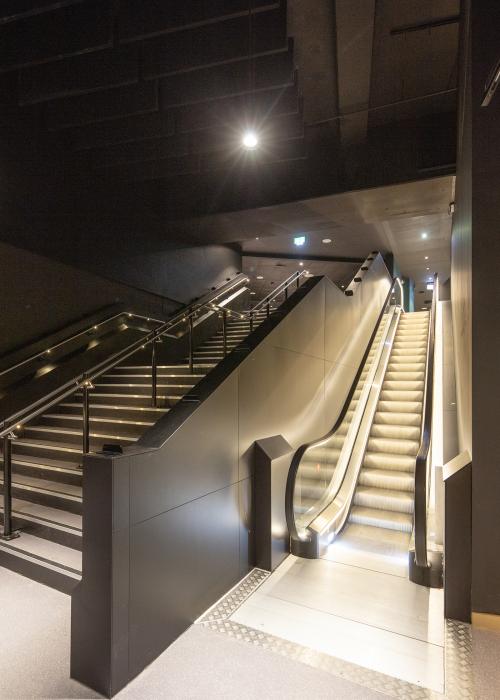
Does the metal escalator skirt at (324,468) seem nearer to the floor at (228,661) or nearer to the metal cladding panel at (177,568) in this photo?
the metal cladding panel at (177,568)

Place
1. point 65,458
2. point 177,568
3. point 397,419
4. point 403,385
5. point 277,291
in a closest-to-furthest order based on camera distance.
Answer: point 177,568
point 65,458
point 397,419
point 403,385
point 277,291

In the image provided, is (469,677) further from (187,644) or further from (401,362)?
(401,362)

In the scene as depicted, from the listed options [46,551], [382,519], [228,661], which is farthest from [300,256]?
[228,661]

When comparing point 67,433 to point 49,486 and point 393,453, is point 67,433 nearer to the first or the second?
point 49,486

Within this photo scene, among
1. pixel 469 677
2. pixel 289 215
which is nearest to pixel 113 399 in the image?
pixel 469 677

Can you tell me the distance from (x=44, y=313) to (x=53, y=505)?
281cm

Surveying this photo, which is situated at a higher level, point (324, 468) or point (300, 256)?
point (300, 256)

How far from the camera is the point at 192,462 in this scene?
264cm

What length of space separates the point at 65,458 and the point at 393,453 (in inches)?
152

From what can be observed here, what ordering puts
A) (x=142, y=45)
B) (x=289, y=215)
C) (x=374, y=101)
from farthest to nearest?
(x=289, y=215) → (x=374, y=101) → (x=142, y=45)

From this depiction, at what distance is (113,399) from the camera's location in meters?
4.85

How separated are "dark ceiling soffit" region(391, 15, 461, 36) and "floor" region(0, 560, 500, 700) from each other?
5788 mm

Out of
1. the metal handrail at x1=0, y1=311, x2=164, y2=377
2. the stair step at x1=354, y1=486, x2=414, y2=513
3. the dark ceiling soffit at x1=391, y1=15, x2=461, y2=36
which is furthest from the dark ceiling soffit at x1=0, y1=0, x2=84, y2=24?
the stair step at x1=354, y1=486, x2=414, y2=513

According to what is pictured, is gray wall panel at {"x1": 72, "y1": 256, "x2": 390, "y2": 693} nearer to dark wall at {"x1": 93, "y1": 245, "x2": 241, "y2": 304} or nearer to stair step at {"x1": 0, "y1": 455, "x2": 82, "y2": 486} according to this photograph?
stair step at {"x1": 0, "y1": 455, "x2": 82, "y2": 486}
